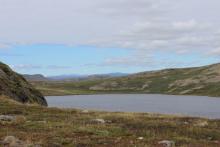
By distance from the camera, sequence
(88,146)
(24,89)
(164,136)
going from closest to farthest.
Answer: (88,146), (164,136), (24,89)

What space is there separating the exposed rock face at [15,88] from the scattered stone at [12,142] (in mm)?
26205

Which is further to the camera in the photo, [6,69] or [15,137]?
[6,69]

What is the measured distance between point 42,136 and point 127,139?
4.35 meters

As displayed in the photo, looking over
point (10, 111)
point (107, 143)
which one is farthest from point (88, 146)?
point (10, 111)

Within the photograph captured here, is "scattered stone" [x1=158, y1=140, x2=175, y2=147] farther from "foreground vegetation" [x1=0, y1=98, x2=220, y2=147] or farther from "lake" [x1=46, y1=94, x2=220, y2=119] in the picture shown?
"lake" [x1=46, y1=94, x2=220, y2=119]

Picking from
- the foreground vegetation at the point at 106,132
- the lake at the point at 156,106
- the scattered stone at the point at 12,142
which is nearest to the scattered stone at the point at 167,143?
the foreground vegetation at the point at 106,132

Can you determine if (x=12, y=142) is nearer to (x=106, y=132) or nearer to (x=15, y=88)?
(x=106, y=132)

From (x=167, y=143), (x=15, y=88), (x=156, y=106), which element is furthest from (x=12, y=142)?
(x=156, y=106)

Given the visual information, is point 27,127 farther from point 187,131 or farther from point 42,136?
point 187,131

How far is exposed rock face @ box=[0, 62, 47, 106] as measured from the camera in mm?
49656

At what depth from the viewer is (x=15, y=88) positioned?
171ft

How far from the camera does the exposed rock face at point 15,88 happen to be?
49656 millimetres

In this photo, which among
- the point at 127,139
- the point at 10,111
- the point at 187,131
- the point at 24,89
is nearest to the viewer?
the point at 127,139

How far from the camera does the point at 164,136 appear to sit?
82.0 feet
